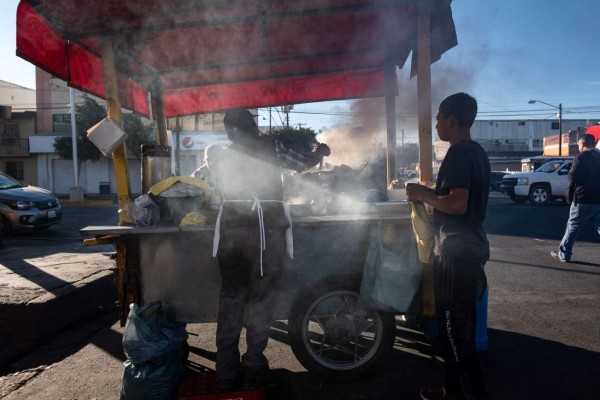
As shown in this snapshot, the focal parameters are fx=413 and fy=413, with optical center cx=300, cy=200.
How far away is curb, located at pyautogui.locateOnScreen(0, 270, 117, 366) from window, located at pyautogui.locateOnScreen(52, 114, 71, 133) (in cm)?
2934

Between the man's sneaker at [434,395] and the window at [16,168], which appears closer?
the man's sneaker at [434,395]

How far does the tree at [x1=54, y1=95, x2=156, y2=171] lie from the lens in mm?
24734

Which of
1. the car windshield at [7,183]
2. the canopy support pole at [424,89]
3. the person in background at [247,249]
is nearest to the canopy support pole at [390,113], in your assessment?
the canopy support pole at [424,89]

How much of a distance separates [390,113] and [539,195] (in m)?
14.0

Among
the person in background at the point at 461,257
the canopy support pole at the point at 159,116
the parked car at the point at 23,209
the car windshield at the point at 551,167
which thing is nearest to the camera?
the person in background at the point at 461,257

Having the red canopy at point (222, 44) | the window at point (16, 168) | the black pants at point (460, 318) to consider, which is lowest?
the black pants at point (460, 318)

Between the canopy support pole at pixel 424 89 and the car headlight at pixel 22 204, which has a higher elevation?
the canopy support pole at pixel 424 89

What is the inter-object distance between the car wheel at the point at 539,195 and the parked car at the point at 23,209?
16.8 metres

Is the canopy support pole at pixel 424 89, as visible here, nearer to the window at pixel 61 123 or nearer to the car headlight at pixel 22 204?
the car headlight at pixel 22 204

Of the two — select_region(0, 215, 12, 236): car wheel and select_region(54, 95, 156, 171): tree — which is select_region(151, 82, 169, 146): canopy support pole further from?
select_region(54, 95, 156, 171): tree

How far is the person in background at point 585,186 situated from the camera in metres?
6.11

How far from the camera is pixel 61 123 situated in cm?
3012

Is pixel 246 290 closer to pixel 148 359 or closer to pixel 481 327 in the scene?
pixel 148 359

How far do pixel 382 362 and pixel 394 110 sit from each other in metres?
3.54
